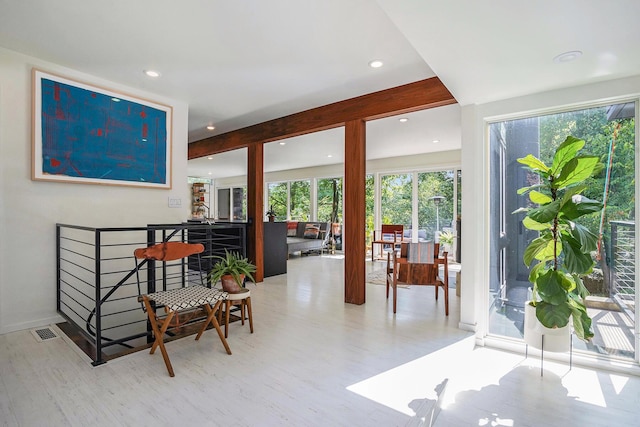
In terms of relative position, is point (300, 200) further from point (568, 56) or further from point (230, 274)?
point (568, 56)

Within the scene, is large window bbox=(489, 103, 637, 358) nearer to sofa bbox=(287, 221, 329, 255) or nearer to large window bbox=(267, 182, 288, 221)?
sofa bbox=(287, 221, 329, 255)

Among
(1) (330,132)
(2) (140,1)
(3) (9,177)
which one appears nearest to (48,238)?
(3) (9,177)

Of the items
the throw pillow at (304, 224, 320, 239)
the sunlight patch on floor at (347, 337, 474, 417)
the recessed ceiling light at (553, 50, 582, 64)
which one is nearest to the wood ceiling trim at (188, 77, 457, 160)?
the recessed ceiling light at (553, 50, 582, 64)

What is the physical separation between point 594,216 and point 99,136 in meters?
4.69

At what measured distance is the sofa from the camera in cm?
796

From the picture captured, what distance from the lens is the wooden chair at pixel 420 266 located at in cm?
348

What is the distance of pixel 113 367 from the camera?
2197mm

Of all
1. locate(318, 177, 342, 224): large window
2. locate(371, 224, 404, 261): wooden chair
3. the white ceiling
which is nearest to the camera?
the white ceiling

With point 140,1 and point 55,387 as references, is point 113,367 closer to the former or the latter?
point 55,387

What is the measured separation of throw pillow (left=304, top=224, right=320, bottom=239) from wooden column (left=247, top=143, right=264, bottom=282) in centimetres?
347

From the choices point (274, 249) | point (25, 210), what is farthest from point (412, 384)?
point (274, 249)

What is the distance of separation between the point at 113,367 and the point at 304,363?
1.34 meters

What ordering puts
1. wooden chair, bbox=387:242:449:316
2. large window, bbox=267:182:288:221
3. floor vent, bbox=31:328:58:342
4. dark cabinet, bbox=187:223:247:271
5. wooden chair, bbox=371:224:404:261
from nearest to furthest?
floor vent, bbox=31:328:58:342, dark cabinet, bbox=187:223:247:271, wooden chair, bbox=387:242:449:316, wooden chair, bbox=371:224:404:261, large window, bbox=267:182:288:221

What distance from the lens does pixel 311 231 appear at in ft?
28.4
